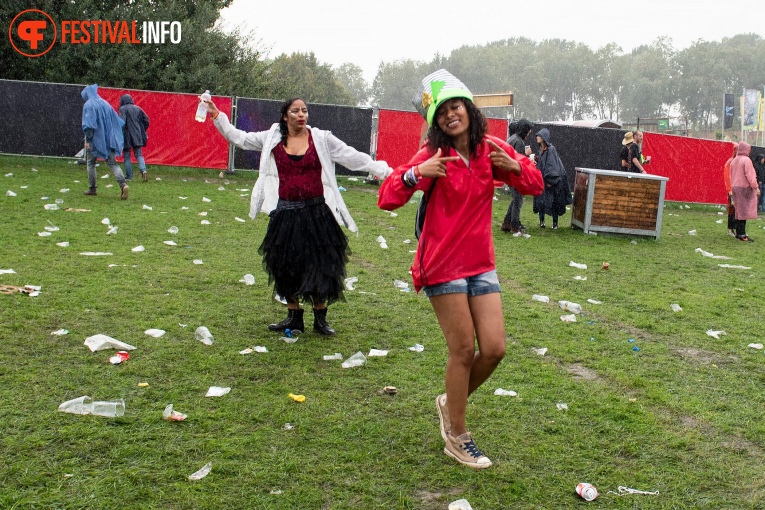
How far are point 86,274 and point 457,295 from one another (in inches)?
190

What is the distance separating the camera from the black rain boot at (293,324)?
5.91m

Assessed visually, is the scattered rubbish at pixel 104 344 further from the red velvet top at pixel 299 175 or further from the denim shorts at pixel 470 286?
the denim shorts at pixel 470 286

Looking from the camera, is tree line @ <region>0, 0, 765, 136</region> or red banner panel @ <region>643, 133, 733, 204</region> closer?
red banner panel @ <region>643, 133, 733, 204</region>

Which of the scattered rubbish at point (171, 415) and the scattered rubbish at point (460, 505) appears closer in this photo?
the scattered rubbish at point (460, 505)

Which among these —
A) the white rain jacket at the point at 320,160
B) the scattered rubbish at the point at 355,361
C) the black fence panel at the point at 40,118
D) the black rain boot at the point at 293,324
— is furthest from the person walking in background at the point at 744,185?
the black fence panel at the point at 40,118

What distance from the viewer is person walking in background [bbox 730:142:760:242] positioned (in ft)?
42.2

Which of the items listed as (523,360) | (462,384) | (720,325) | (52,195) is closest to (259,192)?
(523,360)

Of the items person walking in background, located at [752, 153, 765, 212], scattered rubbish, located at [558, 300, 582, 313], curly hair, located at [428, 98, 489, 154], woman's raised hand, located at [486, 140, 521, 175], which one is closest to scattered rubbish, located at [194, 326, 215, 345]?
curly hair, located at [428, 98, 489, 154]

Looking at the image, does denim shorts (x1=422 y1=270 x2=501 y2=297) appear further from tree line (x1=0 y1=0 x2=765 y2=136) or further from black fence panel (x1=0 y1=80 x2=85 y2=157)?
tree line (x1=0 y1=0 x2=765 y2=136)

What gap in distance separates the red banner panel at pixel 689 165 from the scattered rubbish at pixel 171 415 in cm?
1719

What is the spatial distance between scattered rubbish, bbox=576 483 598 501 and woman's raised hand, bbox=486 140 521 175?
Answer: 144 centimetres

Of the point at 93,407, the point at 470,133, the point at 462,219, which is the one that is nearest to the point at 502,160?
the point at 470,133

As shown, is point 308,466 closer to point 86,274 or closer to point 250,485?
point 250,485

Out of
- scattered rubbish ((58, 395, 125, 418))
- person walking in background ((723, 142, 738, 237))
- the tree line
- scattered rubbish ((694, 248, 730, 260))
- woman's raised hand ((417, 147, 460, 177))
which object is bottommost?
scattered rubbish ((694, 248, 730, 260))
